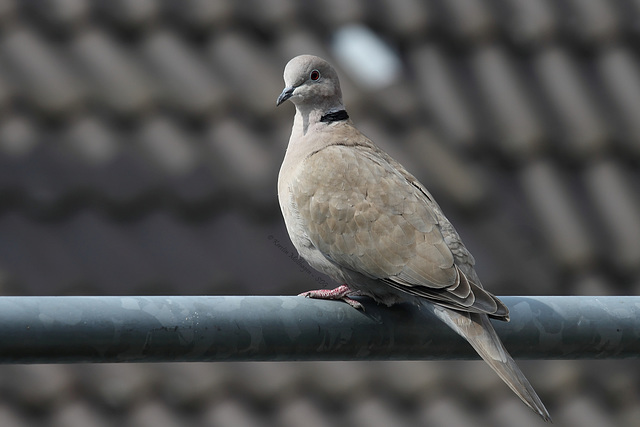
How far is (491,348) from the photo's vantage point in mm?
2000

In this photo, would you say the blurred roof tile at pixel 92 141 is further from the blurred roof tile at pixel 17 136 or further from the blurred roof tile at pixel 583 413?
the blurred roof tile at pixel 583 413

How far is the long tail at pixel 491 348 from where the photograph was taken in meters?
1.91

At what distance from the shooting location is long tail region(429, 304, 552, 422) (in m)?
1.91

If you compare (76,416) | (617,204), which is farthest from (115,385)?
(617,204)

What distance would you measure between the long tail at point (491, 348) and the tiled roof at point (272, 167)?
1.97 m

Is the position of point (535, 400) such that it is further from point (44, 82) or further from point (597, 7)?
point (597, 7)

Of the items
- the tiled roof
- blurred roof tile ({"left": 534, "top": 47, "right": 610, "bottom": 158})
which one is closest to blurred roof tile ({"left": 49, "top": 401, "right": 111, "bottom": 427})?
the tiled roof

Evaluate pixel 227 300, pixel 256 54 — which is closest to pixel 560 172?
pixel 256 54

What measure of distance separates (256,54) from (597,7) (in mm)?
1779

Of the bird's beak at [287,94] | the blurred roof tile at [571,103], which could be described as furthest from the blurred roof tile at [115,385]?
the blurred roof tile at [571,103]

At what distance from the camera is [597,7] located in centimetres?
517

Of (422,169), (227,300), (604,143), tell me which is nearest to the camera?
(227,300)

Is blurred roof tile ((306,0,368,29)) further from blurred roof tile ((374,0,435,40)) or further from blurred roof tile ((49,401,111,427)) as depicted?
blurred roof tile ((49,401,111,427))

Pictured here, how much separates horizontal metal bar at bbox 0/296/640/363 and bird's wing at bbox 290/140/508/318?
0.28m
